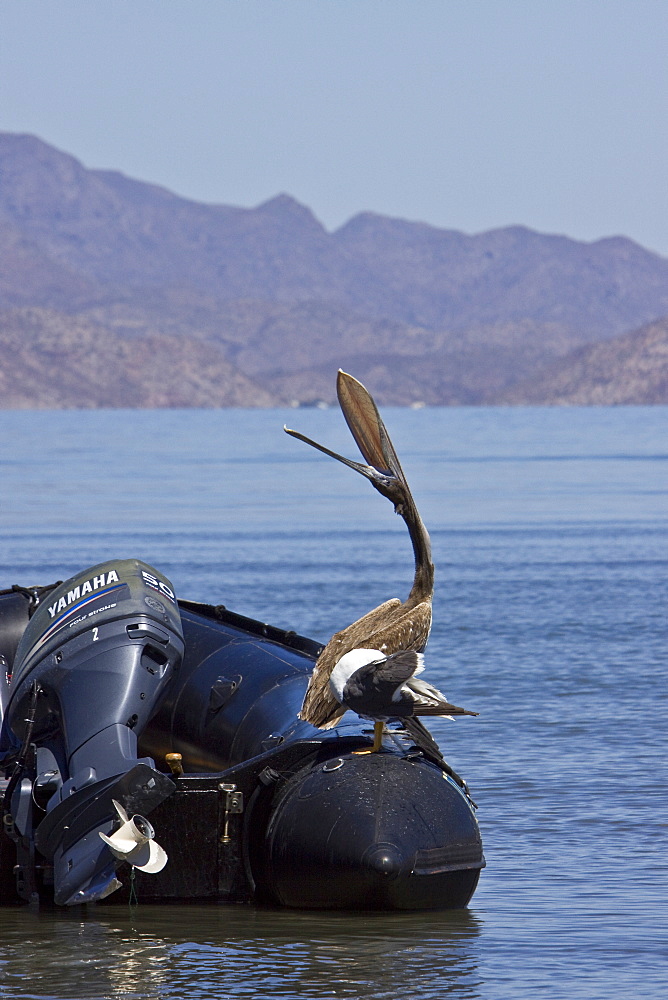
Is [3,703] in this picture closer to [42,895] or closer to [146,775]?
[42,895]

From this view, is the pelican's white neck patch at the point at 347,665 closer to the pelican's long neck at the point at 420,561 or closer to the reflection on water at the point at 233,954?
the pelican's long neck at the point at 420,561

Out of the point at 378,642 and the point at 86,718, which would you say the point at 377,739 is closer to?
the point at 378,642

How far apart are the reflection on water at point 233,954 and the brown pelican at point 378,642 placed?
Answer: 96 centimetres

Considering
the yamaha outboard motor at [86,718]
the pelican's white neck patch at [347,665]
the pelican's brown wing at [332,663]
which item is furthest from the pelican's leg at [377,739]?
the yamaha outboard motor at [86,718]

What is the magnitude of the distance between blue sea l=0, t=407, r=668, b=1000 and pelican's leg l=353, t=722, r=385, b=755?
0.84 metres

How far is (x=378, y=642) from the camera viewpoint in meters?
7.81

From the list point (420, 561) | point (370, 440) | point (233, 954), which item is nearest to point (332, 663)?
point (420, 561)

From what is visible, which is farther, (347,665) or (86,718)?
(86,718)

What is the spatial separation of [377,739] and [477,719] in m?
6.32

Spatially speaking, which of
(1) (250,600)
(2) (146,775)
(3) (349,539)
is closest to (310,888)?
(2) (146,775)

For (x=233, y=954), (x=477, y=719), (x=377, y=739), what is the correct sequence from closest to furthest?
(x=233, y=954) < (x=377, y=739) < (x=477, y=719)

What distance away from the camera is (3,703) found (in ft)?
31.8

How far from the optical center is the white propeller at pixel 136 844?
7.71 metres

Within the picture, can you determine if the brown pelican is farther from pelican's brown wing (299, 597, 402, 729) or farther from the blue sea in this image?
the blue sea
